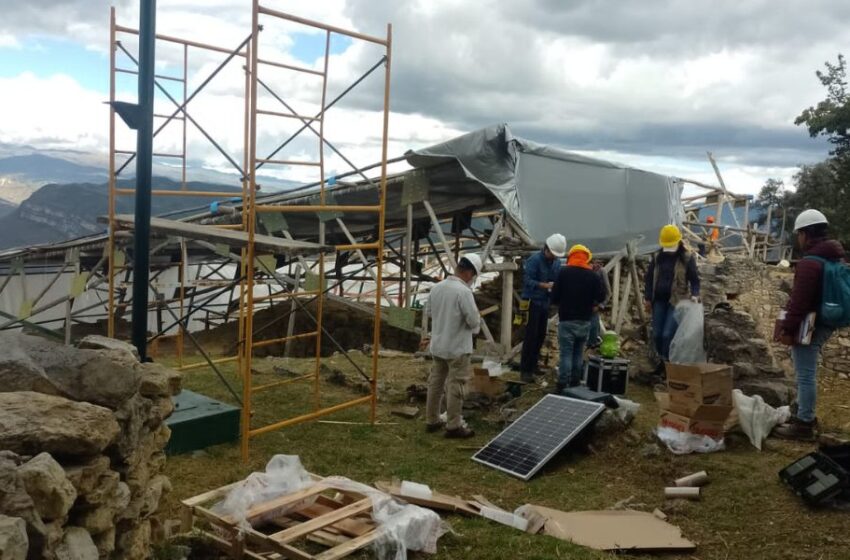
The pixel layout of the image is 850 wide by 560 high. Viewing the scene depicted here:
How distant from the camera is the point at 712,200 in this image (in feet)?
79.4

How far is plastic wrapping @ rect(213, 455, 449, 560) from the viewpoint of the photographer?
445 cm

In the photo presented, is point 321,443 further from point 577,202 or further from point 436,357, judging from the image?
point 577,202

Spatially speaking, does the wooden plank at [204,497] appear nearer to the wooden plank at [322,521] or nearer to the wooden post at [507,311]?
the wooden plank at [322,521]

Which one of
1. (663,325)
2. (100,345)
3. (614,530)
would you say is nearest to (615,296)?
(663,325)

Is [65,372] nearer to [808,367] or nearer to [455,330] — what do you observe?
[455,330]

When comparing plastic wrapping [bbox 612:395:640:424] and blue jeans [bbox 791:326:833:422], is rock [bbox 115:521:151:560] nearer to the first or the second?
plastic wrapping [bbox 612:395:640:424]

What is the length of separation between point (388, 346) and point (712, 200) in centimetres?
1447

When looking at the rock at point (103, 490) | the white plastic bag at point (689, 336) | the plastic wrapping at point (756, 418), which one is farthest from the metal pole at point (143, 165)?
the white plastic bag at point (689, 336)

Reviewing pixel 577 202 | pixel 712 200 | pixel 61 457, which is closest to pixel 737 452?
pixel 61 457

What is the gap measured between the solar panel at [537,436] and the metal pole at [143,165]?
3311 mm

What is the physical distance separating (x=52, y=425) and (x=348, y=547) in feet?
6.54

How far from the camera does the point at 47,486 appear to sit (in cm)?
269

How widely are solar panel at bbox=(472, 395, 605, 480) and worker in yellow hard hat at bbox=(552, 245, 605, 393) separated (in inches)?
43.7

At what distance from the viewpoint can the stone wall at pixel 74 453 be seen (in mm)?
2617
